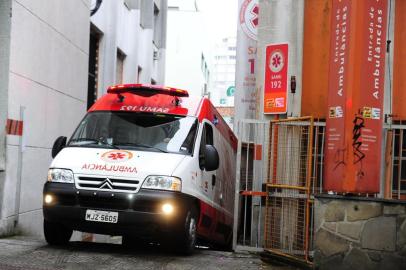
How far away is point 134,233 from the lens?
25.5 ft

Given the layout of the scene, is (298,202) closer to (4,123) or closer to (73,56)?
(4,123)

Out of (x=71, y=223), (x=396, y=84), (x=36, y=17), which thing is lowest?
(x=71, y=223)

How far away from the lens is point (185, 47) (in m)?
56.1

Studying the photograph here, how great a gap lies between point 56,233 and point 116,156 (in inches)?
58.9

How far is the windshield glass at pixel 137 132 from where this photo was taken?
848 cm

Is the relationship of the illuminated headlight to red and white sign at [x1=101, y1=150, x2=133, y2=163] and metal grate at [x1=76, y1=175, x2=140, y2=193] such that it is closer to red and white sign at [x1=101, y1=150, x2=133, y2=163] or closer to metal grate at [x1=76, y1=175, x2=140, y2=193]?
metal grate at [x1=76, y1=175, x2=140, y2=193]

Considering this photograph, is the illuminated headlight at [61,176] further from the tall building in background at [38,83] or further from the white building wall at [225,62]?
the white building wall at [225,62]

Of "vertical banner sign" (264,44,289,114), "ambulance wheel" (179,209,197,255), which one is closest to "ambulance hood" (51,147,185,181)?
"ambulance wheel" (179,209,197,255)

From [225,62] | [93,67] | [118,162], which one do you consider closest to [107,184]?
[118,162]

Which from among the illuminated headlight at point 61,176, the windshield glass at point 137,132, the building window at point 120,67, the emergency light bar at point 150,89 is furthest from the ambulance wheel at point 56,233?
the building window at point 120,67

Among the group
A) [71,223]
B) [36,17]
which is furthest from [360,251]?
[36,17]

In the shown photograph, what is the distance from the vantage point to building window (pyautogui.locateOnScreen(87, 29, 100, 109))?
16.6 metres

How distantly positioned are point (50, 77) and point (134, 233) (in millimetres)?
5431

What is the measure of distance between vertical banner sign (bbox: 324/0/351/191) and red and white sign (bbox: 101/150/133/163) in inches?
104
